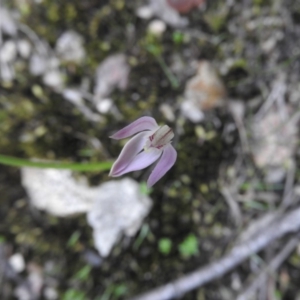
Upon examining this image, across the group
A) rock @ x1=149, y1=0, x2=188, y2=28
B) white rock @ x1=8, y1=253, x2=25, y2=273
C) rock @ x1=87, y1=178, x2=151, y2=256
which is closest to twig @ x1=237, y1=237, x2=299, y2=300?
rock @ x1=87, y1=178, x2=151, y2=256

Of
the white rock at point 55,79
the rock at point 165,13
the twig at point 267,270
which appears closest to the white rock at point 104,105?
the white rock at point 55,79

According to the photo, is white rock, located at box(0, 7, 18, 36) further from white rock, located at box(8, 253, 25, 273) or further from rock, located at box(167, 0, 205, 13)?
white rock, located at box(8, 253, 25, 273)

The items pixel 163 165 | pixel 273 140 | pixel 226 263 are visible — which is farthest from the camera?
pixel 273 140

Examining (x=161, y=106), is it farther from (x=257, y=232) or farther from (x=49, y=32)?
(x=257, y=232)

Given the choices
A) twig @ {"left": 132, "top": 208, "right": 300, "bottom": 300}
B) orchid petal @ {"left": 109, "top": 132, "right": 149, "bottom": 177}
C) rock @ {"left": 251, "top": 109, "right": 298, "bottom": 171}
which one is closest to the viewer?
orchid petal @ {"left": 109, "top": 132, "right": 149, "bottom": 177}

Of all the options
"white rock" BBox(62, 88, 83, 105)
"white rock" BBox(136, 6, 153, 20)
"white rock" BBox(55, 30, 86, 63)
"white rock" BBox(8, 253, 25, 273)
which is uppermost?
"white rock" BBox(136, 6, 153, 20)

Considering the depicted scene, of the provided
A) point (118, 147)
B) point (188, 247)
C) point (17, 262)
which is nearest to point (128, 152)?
point (118, 147)

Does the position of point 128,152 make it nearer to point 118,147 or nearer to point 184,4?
point 118,147
